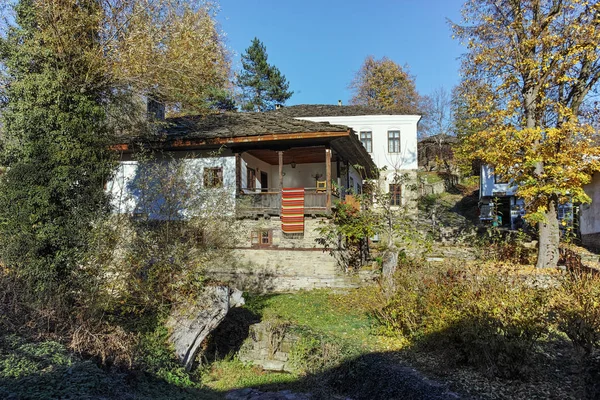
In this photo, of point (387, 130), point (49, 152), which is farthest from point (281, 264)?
point (387, 130)

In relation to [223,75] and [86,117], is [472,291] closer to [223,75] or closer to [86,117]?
[86,117]

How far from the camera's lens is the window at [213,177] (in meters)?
10.3

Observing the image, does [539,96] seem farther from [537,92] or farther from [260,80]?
[260,80]

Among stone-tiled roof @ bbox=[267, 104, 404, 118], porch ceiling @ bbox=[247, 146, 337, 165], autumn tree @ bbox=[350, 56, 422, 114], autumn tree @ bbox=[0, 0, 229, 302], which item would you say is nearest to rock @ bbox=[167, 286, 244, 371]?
autumn tree @ bbox=[0, 0, 229, 302]

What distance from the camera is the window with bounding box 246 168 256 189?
13923mm

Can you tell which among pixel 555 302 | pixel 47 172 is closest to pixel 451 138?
pixel 555 302

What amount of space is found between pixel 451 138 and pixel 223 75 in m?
28.6

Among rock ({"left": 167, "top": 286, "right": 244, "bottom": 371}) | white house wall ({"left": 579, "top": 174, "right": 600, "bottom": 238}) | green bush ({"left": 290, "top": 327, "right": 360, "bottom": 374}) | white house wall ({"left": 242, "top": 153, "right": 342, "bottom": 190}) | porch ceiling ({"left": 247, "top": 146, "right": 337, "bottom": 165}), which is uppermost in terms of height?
porch ceiling ({"left": 247, "top": 146, "right": 337, "bottom": 165})

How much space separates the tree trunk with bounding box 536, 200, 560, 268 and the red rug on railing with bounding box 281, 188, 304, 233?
696cm

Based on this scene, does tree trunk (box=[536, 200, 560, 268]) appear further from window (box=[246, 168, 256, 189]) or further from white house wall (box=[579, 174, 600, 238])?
window (box=[246, 168, 256, 189])

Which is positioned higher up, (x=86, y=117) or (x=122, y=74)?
(x=122, y=74)

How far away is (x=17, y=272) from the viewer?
5.81 m

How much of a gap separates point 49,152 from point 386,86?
97.2ft

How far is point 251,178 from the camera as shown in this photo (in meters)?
14.4
